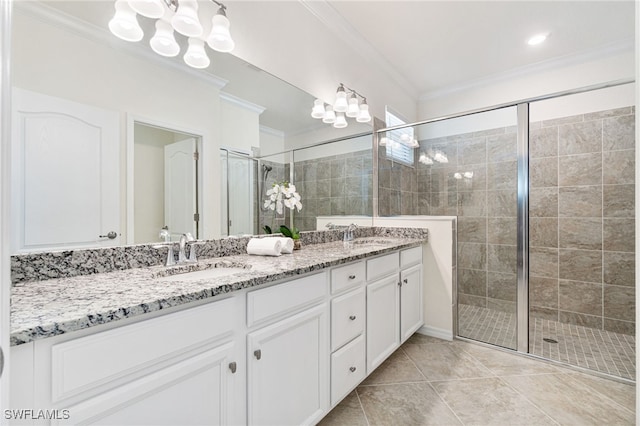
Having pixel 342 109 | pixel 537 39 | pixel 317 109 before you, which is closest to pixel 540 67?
pixel 537 39

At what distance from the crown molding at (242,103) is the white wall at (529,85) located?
2.64 metres

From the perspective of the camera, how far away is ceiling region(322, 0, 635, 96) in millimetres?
2223

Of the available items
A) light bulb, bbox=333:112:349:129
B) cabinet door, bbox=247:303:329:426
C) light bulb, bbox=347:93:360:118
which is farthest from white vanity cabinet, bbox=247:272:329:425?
light bulb, bbox=347:93:360:118

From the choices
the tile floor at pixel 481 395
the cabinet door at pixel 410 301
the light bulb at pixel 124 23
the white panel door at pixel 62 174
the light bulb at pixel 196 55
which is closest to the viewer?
the white panel door at pixel 62 174

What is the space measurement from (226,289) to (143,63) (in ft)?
3.54

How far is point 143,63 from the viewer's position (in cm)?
128

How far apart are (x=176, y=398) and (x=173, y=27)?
4.95 feet

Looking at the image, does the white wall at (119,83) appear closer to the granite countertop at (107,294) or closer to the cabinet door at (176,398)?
the granite countertop at (107,294)

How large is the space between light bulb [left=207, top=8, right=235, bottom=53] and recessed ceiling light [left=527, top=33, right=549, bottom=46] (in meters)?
2.67

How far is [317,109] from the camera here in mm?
2271

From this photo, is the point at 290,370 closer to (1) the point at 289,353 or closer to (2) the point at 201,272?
(1) the point at 289,353

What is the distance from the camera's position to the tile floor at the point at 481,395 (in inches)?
60.5

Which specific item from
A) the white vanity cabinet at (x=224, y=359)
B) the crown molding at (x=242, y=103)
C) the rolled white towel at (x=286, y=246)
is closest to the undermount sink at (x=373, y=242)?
the white vanity cabinet at (x=224, y=359)

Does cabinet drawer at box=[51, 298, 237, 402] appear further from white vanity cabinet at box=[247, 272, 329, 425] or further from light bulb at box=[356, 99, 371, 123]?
light bulb at box=[356, 99, 371, 123]
